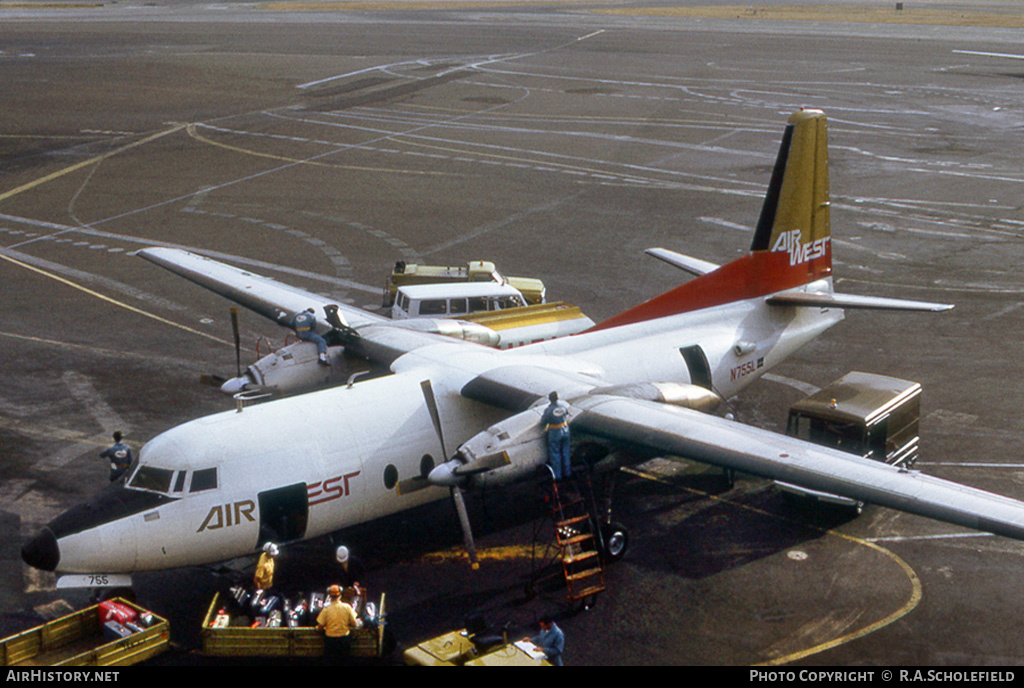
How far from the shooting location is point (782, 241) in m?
26.1

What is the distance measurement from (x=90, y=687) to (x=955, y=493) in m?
13.4

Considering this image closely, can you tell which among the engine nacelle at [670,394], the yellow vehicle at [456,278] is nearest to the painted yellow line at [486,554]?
the engine nacelle at [670,394]

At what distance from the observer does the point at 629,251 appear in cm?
4156

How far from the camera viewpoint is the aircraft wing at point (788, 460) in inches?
595

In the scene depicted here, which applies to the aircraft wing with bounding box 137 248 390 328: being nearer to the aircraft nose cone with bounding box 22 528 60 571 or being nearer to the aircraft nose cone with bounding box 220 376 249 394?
the aircraft nose cone with bounding box 220 376 249 394

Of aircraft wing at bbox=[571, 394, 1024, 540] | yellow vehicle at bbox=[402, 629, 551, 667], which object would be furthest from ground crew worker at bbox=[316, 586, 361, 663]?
aircraft wing at bbox=[571, 394, 1024, 540]

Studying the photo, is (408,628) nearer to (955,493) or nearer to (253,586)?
(253,586)

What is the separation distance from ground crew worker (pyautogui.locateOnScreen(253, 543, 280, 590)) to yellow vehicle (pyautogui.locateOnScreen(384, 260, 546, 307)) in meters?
17.3

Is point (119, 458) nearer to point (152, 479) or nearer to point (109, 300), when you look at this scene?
point (152, 479)

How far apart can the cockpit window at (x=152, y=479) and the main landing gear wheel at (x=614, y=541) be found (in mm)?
8106

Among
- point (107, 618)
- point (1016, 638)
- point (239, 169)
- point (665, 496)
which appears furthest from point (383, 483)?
point (239, 169)

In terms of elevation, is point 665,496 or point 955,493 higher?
point 955,493

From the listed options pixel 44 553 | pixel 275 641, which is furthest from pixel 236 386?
pixel 275 641

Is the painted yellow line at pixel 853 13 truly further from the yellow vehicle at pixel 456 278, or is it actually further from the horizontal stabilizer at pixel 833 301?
the horizontal stabilizer at pixel 833 301
